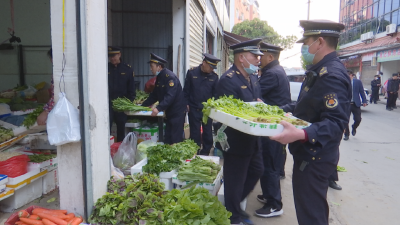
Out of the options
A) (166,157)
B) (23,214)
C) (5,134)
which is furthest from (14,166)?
(166,157)

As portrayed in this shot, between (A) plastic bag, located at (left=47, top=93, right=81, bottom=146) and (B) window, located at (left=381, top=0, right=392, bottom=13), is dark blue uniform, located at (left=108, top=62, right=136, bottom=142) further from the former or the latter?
(B) window, located at (left=381, top=0, right=392, bottom=13)

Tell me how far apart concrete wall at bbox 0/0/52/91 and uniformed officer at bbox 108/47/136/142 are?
321cm

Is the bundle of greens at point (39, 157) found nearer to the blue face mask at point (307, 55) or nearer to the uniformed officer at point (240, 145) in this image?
the uniformed officer at point (240, 145)

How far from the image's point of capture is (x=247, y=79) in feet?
12.4

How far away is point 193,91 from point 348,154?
425 centimetres

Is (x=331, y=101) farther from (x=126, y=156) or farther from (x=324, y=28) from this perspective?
(x=126, y=156)

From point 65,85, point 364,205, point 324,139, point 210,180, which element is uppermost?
point 65,85

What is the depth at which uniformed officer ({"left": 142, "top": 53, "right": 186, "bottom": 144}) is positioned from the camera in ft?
19.7

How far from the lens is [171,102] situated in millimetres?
6039

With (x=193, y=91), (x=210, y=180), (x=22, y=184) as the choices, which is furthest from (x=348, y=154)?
(x=22, y=184)

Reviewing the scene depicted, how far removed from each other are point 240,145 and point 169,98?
2921 mm

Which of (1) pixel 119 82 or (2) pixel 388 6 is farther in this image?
(2) pixel 388 6

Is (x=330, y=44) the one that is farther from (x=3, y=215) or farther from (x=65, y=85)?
(x=3, y=215)

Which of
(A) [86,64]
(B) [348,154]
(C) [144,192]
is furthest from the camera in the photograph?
(B) [348,154]
